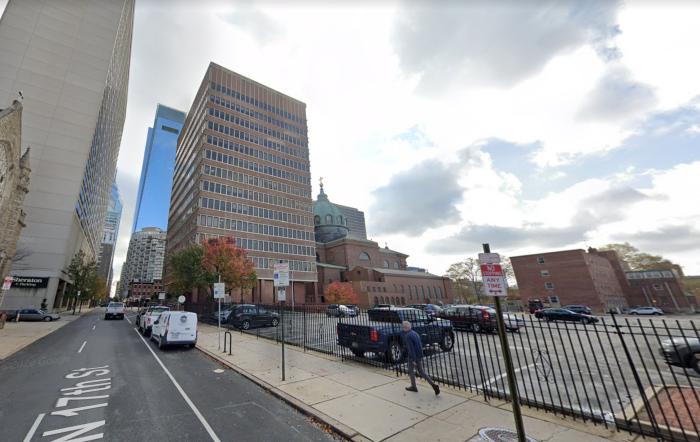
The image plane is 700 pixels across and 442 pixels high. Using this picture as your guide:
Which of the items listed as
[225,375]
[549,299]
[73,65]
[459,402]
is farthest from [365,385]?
[73,65]

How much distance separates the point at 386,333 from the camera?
10102 millimetres

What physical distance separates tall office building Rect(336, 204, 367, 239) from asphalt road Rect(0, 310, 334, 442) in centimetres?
13584

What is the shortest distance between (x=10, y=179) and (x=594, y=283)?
81.1 meters

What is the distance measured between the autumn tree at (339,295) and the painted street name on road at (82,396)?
4789 centimetres

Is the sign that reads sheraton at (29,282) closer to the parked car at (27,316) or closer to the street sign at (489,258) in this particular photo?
the parked car at (27,316)

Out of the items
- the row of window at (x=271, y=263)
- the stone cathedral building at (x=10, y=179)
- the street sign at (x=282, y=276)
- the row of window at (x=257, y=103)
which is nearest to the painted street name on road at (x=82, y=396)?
the street sign at (x=282, y=276)

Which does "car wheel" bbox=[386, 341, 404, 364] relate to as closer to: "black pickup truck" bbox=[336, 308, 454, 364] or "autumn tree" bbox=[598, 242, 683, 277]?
"black pickup truck" bbox=[336, 308, 454, 364]

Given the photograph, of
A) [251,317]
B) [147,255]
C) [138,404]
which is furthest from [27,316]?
[147,255]

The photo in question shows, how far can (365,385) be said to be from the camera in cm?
802

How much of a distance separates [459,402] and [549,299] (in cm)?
5976

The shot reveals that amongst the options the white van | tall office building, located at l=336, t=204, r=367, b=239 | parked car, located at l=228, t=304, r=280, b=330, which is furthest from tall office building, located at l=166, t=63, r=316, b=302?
tall office building, located at l=336, t=204, r=367, b=239

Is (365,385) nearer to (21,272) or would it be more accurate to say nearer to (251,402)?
(251,402)

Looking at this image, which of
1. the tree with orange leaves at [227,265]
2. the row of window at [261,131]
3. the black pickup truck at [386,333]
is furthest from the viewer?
the row of window at [261,131]

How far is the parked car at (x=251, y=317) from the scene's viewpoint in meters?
21.6
